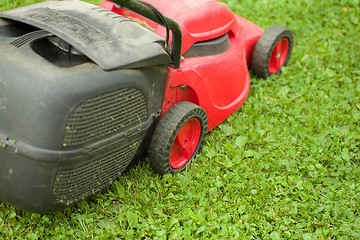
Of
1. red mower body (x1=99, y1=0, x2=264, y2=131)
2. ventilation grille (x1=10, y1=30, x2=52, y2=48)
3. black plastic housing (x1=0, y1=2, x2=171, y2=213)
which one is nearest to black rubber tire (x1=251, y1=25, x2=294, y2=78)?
red mower body (x1=99, y1=0, x2=264, y2=131)

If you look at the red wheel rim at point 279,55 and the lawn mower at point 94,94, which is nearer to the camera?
the lawn mower at point 94,94

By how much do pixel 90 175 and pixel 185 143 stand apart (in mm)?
617

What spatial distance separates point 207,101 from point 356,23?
2188 millimetres

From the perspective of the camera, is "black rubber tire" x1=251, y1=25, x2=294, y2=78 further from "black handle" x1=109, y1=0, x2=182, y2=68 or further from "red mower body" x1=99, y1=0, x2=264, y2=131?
"black handle" x1=109, y1=0, x2=182, y2=68

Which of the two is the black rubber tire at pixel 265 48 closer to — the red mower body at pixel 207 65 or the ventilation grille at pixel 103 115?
the red mower body at pixel 207 65

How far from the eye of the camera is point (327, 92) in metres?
2.91

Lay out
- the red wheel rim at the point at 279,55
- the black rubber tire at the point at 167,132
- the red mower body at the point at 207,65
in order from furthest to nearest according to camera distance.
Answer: the red wheel rim at the point at 279,55, the red mower body at the point at 207,65, the black rubber tire at the point at 167,132

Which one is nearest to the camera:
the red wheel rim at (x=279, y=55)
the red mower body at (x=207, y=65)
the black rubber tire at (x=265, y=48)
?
the red mower body at (x=207, y=65)

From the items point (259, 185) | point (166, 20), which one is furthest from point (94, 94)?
point (259, 185)

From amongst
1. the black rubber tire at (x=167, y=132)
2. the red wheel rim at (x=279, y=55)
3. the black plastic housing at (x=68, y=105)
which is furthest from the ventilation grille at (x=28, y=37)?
the red wheel rim at (x=279, y=55)

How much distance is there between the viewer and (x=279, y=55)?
3.03 m

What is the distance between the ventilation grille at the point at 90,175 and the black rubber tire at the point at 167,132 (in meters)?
0.14

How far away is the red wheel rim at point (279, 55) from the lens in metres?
2.98

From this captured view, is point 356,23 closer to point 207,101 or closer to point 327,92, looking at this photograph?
point 327,92
